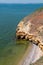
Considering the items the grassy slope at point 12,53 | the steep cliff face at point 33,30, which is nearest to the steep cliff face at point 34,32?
the steep cliff face at point 33,30

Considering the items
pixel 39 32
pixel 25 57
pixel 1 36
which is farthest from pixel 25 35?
pixel 25 57

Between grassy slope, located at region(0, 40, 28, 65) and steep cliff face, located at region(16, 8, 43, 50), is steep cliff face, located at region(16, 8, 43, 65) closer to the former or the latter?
steep cliff face, located at region(16, 8, 43, 50)

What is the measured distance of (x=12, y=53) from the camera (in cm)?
2897

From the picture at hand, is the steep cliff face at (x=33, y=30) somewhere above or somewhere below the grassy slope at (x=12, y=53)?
above

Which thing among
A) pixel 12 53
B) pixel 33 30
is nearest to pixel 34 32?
pixel 33 30

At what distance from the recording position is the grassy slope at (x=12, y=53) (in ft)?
84.4

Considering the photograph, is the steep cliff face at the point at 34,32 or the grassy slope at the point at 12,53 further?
the steep cliff face at the point at 34,32

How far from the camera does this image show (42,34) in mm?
31562

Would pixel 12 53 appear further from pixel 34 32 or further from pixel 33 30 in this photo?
pixel 33 30

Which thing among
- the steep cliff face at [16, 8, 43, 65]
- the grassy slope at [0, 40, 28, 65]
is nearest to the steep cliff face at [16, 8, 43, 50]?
the steep cliff face at [16, 8, 43, 65]

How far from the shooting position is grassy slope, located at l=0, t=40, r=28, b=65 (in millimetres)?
25712

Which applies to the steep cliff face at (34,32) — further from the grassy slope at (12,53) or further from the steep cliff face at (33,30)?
the grassy slope at (12,53)

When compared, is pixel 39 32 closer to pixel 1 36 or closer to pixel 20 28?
pixel 20 28

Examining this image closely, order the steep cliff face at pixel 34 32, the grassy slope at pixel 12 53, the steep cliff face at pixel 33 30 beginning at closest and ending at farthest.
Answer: the grassy slope at pixel 12 53 < the steep cliff face at pixel 34 32 < the steep cliff face at pixel 33 30
